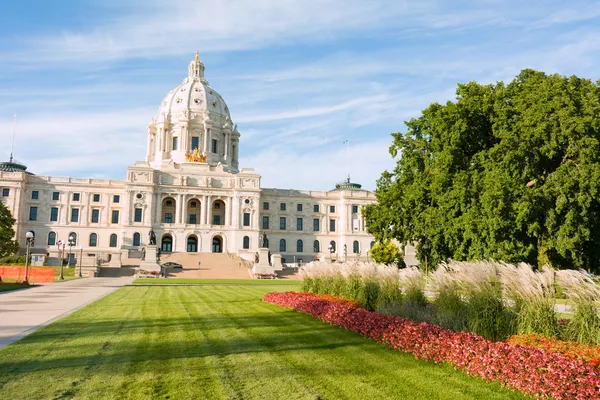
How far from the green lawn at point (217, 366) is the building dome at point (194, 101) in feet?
313

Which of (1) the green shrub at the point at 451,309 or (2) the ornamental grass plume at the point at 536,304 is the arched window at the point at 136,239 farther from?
(2) the ornamental grass plume at the point at 536,304

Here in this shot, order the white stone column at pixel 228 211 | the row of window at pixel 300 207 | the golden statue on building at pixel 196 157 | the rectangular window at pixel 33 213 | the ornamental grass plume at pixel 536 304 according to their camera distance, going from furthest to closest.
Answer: the golden statue on building at pixel 196 157, the row of window at pixel 300 207, the white stone column at pixel 228 211, the rectangular window at pixel 33 213, the ornamental grass plume at pixel 536 304

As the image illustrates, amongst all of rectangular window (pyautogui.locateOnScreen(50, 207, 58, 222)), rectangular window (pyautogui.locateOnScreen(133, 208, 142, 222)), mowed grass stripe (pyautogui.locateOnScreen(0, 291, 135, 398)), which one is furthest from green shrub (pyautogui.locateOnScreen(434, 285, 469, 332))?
rectangular window (pyautogui.locateOnScreen(50, 207, 58, 222))

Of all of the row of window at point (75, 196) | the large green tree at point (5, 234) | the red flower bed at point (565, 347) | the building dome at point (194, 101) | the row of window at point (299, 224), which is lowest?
the red flower bed at point (565, 347)

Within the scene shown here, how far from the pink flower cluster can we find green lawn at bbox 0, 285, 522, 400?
258 mm

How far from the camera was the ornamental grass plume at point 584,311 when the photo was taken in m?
9.80

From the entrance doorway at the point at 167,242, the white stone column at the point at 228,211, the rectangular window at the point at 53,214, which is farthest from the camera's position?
the white stone column at the point at 228,211

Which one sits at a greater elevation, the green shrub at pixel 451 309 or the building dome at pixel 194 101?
the building dome at pixel 194 101

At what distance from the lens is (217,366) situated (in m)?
9.23

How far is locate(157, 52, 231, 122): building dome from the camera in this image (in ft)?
347

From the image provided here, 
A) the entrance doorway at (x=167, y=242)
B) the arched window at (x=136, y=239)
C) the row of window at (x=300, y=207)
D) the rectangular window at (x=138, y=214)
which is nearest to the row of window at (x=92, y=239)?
the arched window at (x=136, y=239)

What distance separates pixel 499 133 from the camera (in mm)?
28875

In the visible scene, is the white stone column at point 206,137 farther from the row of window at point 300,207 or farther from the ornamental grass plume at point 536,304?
the ornamental grass plume at point 536,304

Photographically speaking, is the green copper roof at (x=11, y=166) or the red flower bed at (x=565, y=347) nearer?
the red flower bed at (x=565, y=347)
